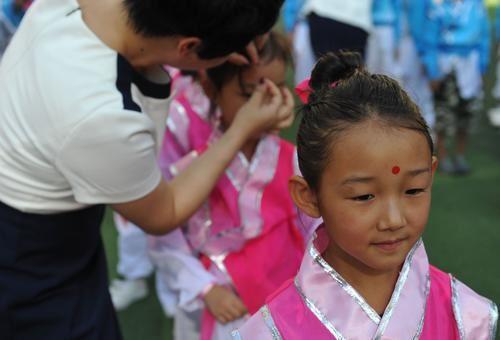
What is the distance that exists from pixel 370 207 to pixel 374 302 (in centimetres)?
24

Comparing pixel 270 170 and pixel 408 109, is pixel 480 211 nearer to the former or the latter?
pixel 270 170

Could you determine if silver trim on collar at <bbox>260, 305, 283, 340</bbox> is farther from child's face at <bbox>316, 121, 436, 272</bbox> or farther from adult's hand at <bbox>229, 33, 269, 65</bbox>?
adult's hand at <bbox>229, 33, 269, 65</bbox>

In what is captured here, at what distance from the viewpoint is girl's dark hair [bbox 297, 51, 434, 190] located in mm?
1098

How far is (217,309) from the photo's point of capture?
1745 mm

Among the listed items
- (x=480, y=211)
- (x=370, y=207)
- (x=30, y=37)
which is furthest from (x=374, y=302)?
(x=480, y=211)

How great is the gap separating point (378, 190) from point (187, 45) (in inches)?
20.8

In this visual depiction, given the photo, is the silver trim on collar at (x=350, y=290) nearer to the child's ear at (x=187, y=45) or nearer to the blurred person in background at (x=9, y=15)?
the child's ear at (x=187, y=45)

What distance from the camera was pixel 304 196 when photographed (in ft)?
3.91

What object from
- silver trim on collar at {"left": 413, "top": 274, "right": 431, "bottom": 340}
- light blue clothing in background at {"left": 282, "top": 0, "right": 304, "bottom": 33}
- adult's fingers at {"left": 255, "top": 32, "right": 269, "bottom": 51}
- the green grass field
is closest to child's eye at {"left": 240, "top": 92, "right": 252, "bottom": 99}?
adult's fingers at {"left": 255, "top": 32, "right": 269, "bottom": 51}

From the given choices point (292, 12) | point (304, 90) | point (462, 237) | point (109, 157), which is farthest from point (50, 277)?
point (292, 12)

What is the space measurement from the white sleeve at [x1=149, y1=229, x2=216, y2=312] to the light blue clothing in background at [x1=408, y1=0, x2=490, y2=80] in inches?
103

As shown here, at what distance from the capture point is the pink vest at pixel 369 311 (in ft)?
3.74

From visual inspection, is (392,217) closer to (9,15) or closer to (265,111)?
(265,111)

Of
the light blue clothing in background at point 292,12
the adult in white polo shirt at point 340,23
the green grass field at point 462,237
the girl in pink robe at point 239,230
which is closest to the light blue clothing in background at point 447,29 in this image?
the adult in white polo shirt at point 340,23
